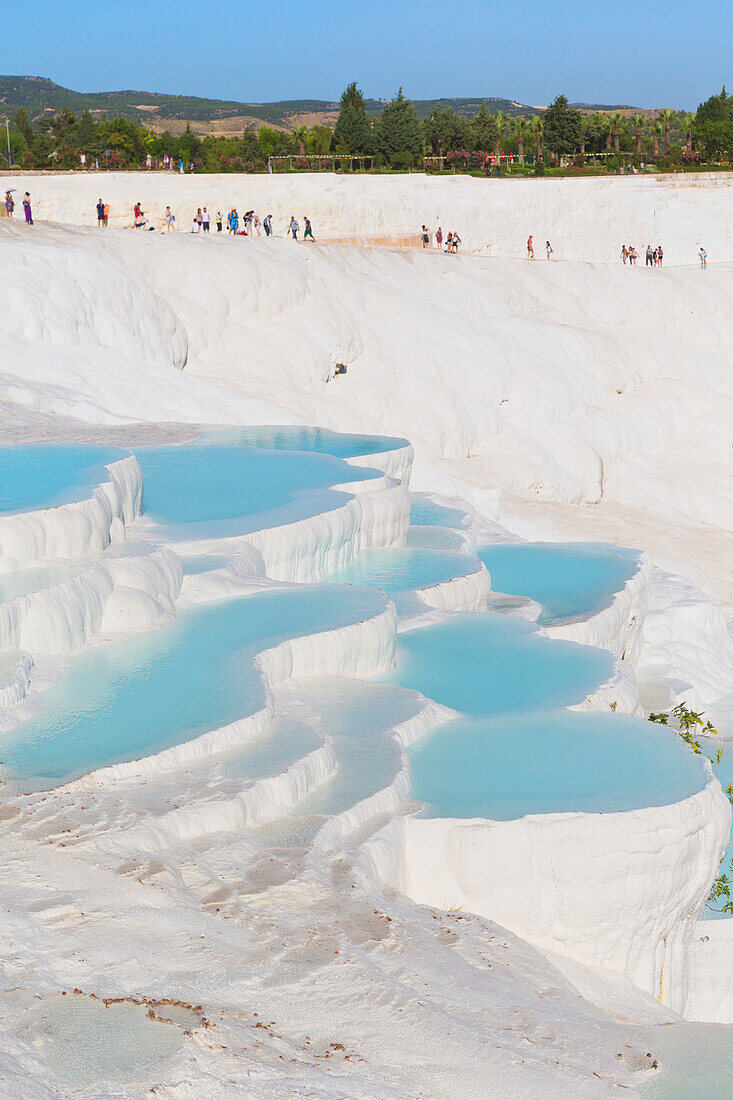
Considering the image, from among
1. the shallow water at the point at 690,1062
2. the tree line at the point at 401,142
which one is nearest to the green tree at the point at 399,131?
the tree line at the point at 401,142

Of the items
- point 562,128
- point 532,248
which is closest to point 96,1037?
point 532,248

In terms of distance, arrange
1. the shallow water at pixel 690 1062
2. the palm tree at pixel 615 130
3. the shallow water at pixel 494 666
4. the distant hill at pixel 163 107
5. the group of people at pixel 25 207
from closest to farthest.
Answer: the shallow water at pixel 690 1062 < the shallow water at pixel 494 666 < the group of people at pixel 25 207 < the palm tree at pixel 615 130 < the distant hill at pixel 163 107

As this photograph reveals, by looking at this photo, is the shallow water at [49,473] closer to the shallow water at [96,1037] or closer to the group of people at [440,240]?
the shallow water at [96,1037]

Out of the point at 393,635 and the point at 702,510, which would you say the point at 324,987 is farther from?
the point at 702,510

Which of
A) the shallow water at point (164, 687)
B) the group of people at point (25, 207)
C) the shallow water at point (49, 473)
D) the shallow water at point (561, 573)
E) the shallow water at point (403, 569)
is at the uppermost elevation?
the group of people at point (25, 207)

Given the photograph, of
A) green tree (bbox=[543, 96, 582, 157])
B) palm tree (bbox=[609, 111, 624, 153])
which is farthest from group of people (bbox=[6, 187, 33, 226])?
palm tree (bbox=[609, 111, 624, 153])

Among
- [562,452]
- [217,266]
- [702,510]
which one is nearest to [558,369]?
[562,452]
